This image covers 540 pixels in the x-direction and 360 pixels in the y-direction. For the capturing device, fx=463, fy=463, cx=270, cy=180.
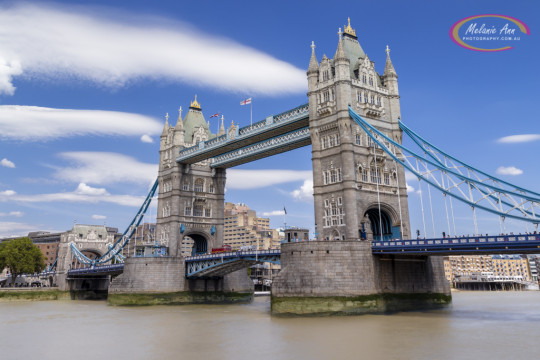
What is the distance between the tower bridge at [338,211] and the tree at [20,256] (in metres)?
29.6

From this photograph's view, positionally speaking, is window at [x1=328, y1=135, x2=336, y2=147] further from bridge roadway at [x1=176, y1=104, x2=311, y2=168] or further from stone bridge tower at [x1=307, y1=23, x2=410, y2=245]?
bridge roadway at [x1=176, y1=104, x2=311, y2=168]

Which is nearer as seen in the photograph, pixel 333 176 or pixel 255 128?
pixel 333 176

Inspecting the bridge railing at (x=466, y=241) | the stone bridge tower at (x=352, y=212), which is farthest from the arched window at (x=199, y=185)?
the bridge railing at (x=466, y=241)

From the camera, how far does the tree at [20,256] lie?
75.9 meters

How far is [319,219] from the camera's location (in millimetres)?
42312

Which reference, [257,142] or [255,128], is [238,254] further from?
[255,128]

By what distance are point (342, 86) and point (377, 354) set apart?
27184mm

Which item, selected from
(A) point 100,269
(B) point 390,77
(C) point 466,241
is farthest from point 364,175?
(A) point 100,269

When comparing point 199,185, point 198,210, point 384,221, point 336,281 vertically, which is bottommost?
point 336,281

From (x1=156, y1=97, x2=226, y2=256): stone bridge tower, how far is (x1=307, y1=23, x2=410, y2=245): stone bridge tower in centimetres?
2436

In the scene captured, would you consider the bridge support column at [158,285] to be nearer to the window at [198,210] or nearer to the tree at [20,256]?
the window at [198,210]

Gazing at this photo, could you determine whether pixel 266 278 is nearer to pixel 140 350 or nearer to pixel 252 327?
pixel 252 327

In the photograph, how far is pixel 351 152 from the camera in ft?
134

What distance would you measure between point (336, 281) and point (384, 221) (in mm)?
12080
